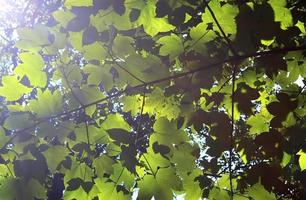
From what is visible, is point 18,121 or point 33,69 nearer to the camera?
point 18,121

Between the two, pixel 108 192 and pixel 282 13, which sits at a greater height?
pixel 282 13

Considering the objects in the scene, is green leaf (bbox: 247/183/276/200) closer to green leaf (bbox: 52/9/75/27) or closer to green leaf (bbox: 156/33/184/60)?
green leaf (bbox: 156/33/184/60)

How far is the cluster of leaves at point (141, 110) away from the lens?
199 centimetres

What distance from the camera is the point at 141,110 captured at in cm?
222

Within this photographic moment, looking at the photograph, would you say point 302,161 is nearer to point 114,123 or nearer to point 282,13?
point 282,13

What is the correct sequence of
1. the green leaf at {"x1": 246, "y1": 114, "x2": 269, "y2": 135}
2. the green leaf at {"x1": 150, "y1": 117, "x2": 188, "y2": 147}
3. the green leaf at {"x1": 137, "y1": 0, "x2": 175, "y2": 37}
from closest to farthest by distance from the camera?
the green leaf at {"x1": 137, "y1": 0, "x2": 175, "y2": 37} → the green leaf at {"x1": 150, "y1": 117, "x2": 188, "y2": 147} → the green leaf at {"x1": 246, "y1": 114, "x2": 269, "y2": 135}

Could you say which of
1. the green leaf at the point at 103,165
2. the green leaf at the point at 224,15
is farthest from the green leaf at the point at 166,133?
the green leaf at the point at 224,15

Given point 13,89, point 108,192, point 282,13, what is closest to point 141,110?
point 108,192

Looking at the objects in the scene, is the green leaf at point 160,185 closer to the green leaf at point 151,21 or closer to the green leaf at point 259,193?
the green leaf at point 259,193

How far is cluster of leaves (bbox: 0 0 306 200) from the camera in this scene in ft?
6.54

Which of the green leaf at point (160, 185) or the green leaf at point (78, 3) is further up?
the green leaf at point (78, 3)

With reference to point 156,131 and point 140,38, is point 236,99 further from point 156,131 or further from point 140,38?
point 140,38

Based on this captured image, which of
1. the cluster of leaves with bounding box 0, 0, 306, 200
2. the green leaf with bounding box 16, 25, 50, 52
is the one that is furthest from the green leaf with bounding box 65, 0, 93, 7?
the green leaf with bounding box 16, 25, 50, 52

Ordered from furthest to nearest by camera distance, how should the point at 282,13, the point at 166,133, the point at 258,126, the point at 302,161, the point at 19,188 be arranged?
the point at 258,126 < the point at 302,161 < the point at 166,133 < the point at 282,13 < the point at 19,188
